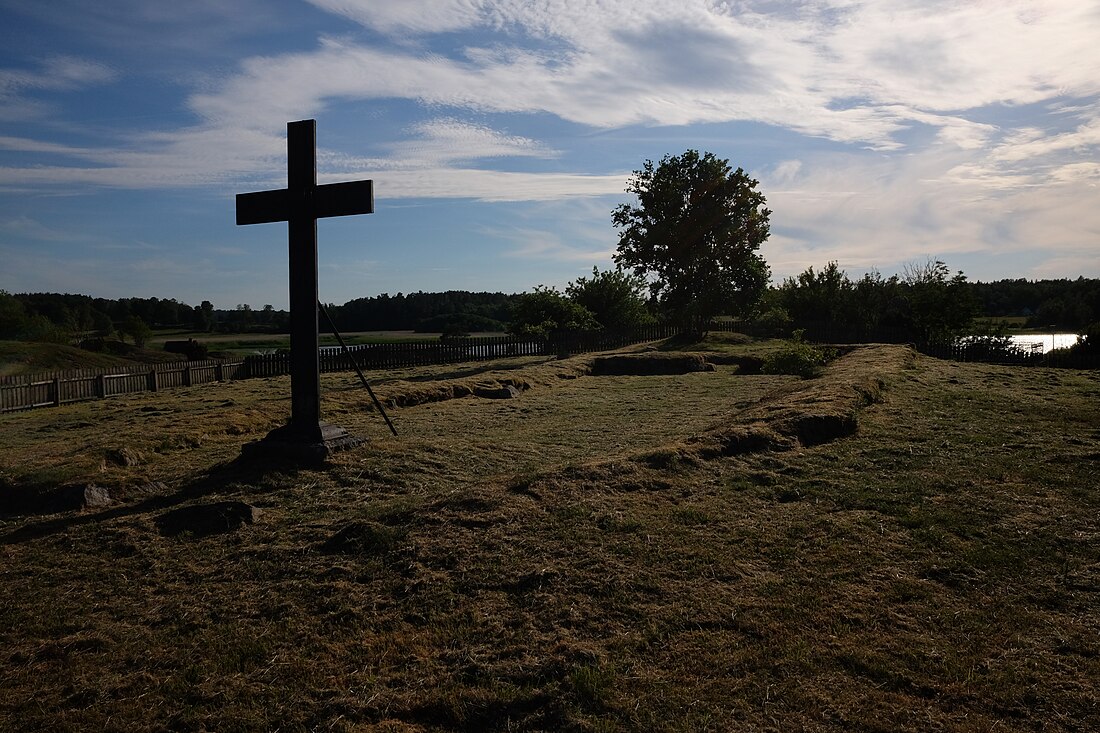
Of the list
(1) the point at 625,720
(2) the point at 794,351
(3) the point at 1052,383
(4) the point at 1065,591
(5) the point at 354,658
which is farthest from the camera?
(2) the point at 794,351

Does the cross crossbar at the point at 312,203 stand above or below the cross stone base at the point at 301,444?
above

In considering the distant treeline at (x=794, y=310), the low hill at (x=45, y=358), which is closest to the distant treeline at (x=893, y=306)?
the distant treeline at (x=794, y=310)

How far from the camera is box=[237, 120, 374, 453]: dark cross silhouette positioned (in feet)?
26.7

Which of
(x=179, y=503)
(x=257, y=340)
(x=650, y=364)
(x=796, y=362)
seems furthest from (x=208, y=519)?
(x=257, y=340)

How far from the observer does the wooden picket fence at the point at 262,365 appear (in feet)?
60.7

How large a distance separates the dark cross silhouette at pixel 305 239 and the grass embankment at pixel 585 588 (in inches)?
26.1

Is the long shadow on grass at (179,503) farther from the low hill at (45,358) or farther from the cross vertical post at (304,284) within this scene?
the low hill at (45,358)

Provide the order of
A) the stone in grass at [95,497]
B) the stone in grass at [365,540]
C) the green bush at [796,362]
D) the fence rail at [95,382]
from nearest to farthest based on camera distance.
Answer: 1. the stone in grass at [365,540]
2. the stone in grass at [95,497]
3. the fence rail at [95,382]
4. the green bush at [796,362]

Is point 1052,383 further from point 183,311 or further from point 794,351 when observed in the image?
point 183,311

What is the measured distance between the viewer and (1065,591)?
425 cm

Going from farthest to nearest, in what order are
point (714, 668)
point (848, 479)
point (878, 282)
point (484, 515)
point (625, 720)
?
1. point (878, 282)
2. point (848, 479)
3. point (484, 515)
4. point (714, 668)
5. point (625, 720)

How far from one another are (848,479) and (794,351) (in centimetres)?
1331

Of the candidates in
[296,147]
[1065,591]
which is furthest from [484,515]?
[296,147]

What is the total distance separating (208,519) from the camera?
245 inches
